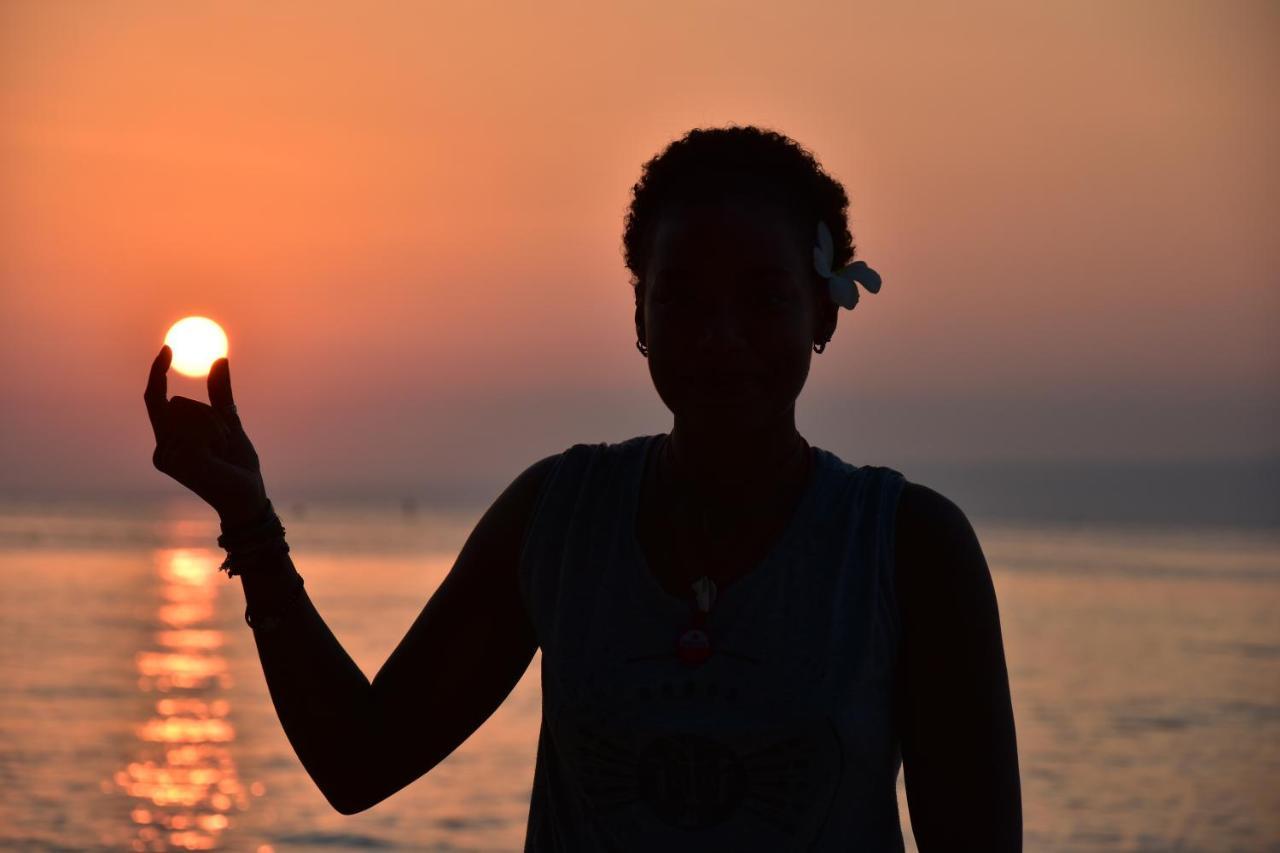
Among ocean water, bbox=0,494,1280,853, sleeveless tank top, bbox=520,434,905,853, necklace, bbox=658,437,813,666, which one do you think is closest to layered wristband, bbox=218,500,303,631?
sleeveless tank top, bbox=520,434,905,853

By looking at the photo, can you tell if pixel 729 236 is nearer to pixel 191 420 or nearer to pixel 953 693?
pixel 953 693

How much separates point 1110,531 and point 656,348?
329 ft

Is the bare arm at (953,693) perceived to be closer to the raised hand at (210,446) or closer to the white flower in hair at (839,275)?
the white flower in hair at (839,275)

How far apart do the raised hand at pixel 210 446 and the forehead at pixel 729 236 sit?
0.69 meters

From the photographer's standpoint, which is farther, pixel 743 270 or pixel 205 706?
pixel 205 706

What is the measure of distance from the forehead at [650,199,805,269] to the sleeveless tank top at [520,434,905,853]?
1.07 ft

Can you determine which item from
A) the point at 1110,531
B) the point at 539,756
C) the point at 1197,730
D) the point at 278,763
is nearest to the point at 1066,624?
the point at 1197,730

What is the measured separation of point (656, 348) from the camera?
2256mm

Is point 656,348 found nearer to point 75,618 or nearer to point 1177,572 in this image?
point 75,618

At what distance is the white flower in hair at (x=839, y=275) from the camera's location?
2.31 m

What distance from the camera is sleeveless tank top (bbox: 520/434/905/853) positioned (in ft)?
6.73

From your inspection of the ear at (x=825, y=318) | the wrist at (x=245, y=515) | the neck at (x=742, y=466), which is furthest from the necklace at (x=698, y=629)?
the wrist at (x=245, y=515)

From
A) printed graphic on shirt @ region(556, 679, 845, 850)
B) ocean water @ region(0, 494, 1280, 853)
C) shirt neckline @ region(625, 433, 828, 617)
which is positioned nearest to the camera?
printed graphic on shirt @ region(556, 679, 845, 850)

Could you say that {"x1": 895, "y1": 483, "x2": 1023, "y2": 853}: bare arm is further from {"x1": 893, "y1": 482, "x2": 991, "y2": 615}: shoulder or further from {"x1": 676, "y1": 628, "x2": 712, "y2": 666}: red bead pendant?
{"x1": 676, "y1": 628, "x2": 712, "y2": 666}: red bead pendant
